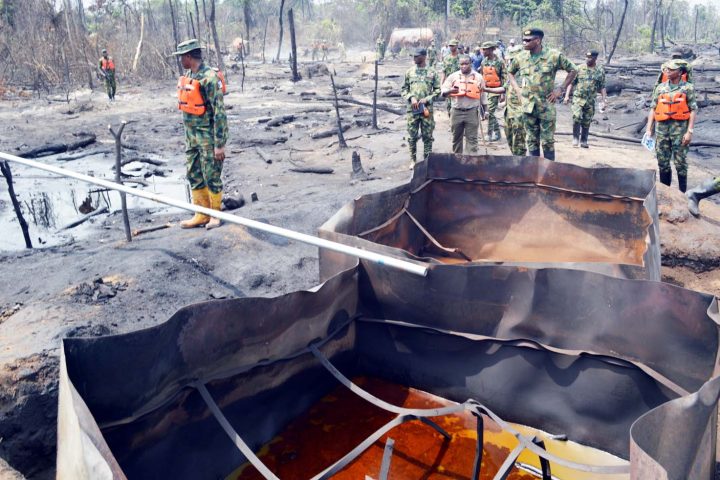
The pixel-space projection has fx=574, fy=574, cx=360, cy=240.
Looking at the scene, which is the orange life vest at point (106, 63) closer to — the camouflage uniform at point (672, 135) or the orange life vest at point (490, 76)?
the orange life vest at point (490, 76)

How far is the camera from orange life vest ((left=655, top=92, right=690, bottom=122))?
708 cm

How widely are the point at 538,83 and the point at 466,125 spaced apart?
1477 mm

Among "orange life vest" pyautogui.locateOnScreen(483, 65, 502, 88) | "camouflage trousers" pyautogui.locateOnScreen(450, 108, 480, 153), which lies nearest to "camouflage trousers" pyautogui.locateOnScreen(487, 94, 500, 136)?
"orange life vest" pyautogui.locateOnScreen(483, 65, 502, 88)

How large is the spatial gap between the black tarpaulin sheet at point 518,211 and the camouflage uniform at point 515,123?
194cm

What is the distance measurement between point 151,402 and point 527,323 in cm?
212

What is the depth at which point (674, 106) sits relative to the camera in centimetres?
709

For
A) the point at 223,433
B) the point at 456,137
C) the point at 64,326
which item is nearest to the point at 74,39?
the point at 456,137

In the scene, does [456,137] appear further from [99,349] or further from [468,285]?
[99,349]

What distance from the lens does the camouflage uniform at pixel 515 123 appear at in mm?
7477

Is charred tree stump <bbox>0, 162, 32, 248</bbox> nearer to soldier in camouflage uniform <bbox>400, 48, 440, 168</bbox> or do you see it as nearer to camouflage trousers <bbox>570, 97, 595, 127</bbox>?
soldier in camouflage uniform <bbox>400, 48, 440, 168</bbox>

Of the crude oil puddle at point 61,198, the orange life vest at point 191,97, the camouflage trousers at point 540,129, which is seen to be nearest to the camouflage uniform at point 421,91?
the camouflage trousers at point 540,129

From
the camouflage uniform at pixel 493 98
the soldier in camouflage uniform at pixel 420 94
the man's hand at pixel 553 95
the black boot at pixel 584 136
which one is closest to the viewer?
the man's hand at pixel 553 95

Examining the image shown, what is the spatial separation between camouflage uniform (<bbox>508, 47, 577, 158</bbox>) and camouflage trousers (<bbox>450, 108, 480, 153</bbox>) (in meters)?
1.00

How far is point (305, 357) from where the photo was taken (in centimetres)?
353
